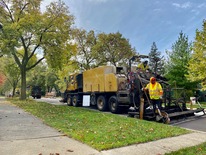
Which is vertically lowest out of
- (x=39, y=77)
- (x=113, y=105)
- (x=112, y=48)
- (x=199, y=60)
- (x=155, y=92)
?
(x=113, y=105)

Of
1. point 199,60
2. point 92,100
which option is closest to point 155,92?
point 92,100

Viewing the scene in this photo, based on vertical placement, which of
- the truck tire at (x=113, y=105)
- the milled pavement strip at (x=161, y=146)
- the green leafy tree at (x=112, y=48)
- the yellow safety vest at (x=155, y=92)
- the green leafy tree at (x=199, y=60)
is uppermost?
the green leafy tree at (x=112, y=48)

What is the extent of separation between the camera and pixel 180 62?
2747cm

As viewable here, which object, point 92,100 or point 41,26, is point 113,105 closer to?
point 92,100

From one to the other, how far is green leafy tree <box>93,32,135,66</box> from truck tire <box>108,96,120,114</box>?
22.9m

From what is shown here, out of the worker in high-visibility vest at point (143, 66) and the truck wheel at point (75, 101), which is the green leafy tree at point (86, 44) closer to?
the truck wheel at point (75, 101)

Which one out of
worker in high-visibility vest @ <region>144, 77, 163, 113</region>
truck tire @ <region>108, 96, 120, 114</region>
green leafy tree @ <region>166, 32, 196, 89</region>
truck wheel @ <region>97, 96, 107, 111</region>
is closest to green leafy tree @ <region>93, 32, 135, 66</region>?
green leafy tree @ <region>166, 32, 196, 89</region>

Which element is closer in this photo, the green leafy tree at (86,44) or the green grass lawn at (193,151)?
the green grass lawn at (193,151)

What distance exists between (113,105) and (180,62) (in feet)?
58.2

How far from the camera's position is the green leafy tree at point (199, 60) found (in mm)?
20487

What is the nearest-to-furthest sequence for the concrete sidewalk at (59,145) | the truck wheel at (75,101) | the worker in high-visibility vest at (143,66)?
the concrete sidewalk at (59,145)
the worker in high-visibility vest at (143,66)
the truck wheel at (75,101)

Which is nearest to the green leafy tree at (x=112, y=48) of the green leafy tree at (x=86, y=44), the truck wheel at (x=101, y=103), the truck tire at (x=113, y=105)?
the green leafy tree at (x=86, y=44)

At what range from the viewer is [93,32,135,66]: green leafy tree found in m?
35.3

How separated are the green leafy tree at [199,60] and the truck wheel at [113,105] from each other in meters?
11.7
